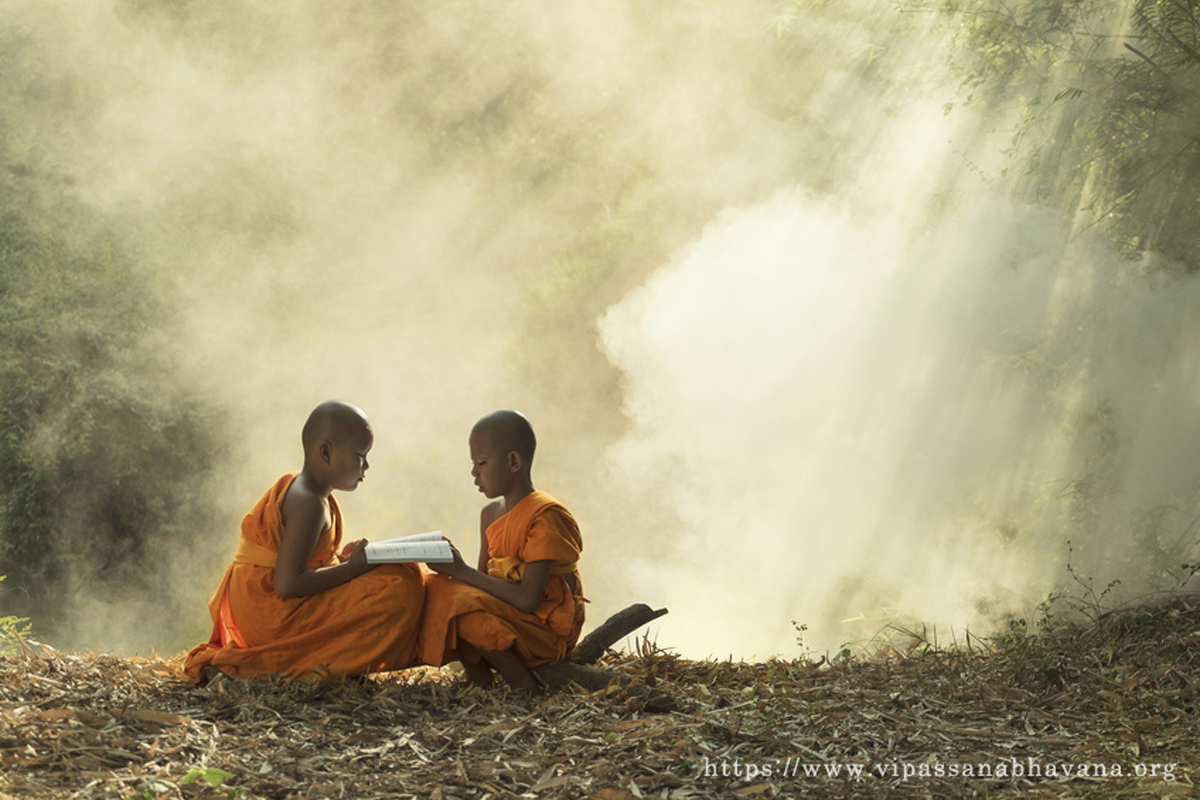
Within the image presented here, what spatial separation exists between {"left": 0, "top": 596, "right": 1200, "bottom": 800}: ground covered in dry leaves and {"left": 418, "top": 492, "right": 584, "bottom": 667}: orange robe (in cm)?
16

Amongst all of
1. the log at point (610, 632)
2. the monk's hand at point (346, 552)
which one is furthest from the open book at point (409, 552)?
the log at point (610, 632)

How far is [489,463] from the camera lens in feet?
11.2

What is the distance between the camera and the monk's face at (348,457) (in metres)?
3.26

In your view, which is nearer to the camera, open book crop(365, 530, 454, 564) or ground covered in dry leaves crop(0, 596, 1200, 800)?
ground covered in dry leaves crop(0, 596, 1200, 800)

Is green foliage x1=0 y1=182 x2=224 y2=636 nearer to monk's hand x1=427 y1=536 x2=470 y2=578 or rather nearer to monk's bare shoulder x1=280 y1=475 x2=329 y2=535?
monk's bare shoulder x1=280 y1=475 x2=329 y2=535

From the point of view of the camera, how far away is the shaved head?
11.1 ft

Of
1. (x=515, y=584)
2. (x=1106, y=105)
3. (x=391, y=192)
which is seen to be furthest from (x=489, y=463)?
(x=391, y=192)

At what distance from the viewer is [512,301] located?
960cm

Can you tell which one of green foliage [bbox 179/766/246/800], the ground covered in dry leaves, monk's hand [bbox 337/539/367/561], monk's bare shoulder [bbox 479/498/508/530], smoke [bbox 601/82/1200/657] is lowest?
green foliage [bbox 179/766/246/800]

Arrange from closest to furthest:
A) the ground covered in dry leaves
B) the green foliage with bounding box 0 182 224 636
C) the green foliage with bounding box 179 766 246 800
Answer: the green foliage with bounding box 179 766 246 800
the ground covered in dry leaves
the green foliage with bounding box 0 182 224 636

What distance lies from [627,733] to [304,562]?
1.22m

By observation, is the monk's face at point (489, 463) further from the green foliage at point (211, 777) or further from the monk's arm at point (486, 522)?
the green foliage at point (211, 777)

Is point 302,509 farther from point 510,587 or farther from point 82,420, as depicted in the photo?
point 82,420

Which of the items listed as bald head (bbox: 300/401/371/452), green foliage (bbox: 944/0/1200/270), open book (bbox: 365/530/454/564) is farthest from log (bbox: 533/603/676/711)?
green foliage (bbox: 944/0/1200/270)
